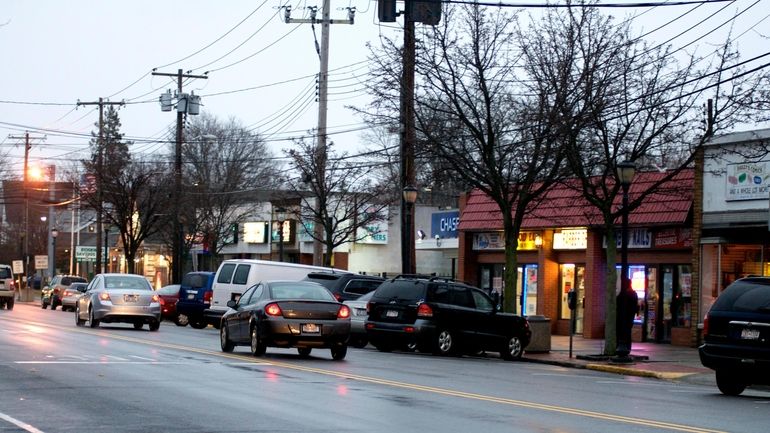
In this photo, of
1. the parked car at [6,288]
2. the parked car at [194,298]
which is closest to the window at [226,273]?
the parked car at [194,298]

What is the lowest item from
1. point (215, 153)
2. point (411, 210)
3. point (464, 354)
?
point (464, 354)

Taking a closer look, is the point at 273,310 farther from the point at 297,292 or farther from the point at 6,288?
the point at 6,288

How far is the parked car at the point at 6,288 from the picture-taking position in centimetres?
5272

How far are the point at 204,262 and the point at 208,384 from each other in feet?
191

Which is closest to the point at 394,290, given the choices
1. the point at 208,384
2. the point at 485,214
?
the point at 208,384

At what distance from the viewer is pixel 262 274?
3406 centimetres

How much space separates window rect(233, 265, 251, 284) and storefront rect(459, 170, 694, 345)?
29.8 ft

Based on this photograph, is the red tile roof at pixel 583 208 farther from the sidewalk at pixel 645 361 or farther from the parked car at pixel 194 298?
the parked car at pixel 194 298

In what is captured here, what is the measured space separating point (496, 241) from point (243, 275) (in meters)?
11.2

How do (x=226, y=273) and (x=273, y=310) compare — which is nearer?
(x=273, y=310)

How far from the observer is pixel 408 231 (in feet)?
113

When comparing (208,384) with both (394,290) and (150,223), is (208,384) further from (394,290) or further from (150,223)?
(150,223)

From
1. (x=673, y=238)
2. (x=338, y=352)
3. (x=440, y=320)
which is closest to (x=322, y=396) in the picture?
(x=338, y=352)

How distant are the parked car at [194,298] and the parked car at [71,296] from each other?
599 inches
